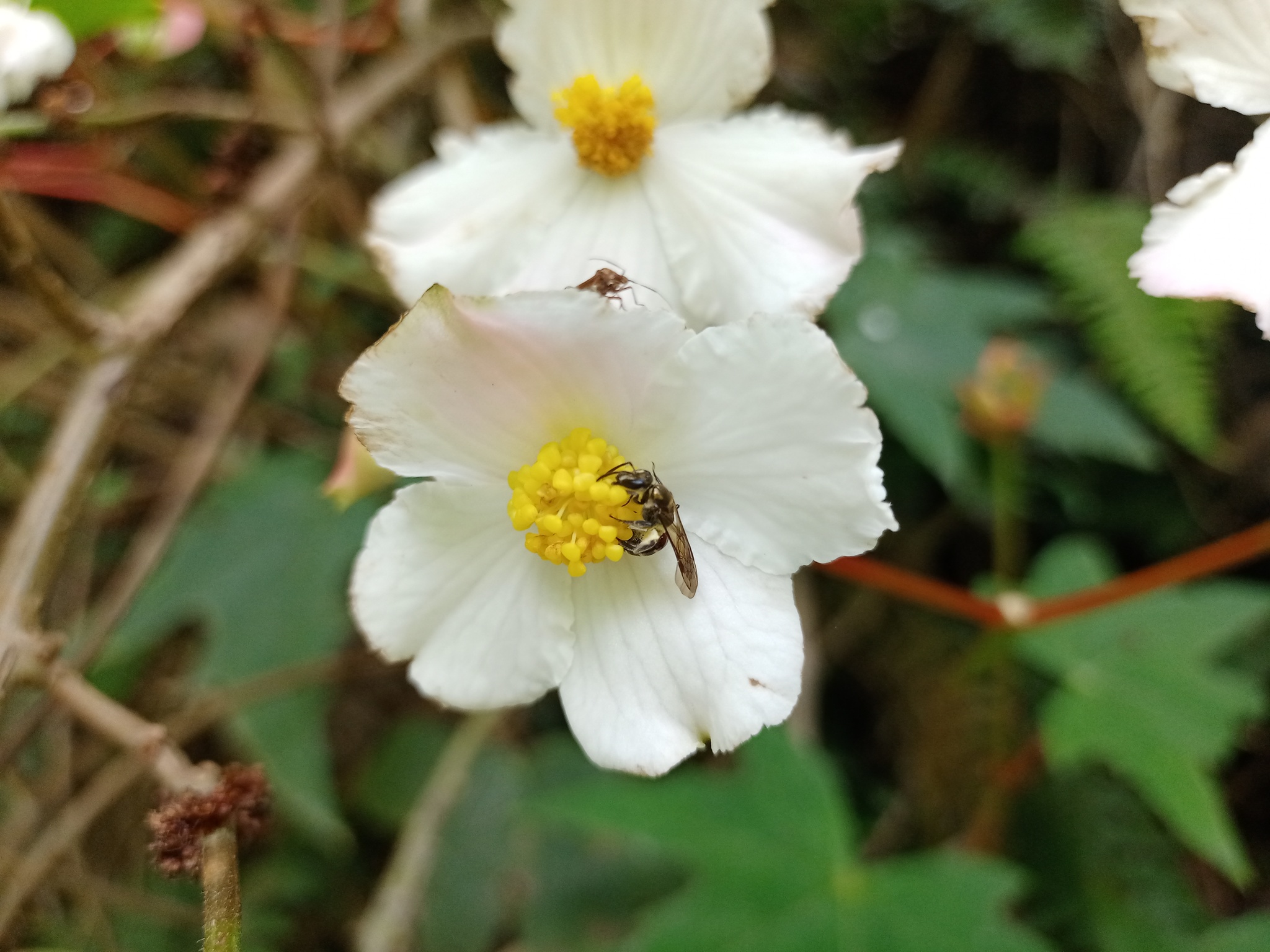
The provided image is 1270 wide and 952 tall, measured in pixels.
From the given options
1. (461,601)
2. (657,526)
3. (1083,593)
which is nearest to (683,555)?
(657,526)

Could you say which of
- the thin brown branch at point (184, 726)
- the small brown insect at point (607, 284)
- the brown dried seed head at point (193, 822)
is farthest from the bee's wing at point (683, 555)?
the thin brown branch at point (184, 726)

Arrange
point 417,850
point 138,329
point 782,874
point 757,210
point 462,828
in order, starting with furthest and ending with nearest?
point 462,828 < point 417,850 < point 782,874 < point 138,329 < point 757,210

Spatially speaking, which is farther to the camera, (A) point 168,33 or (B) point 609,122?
(A) point 168,33

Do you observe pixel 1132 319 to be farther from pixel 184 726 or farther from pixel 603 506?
pixel 184 726

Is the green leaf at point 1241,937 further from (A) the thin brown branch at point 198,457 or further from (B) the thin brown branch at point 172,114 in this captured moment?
(B) the thin brown branch at point 172,114

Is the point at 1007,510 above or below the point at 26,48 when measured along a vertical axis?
below

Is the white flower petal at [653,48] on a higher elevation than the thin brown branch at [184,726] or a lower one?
higher
